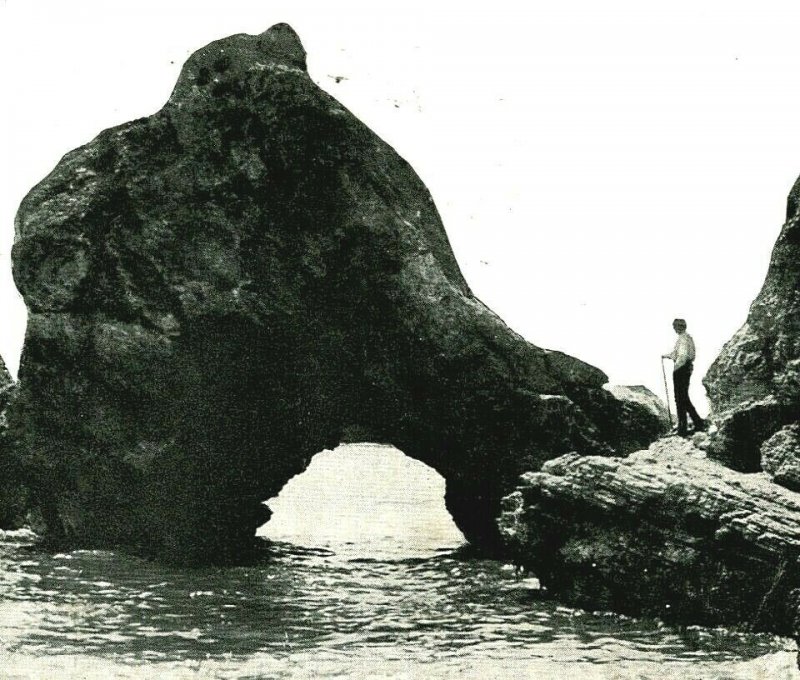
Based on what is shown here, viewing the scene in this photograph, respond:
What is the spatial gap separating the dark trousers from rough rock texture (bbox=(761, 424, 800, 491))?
2.71 meters

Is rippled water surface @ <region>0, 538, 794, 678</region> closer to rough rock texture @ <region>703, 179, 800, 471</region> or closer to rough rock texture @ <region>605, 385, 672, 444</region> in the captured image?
rough rock texture @ <region>703, 179, 800, 471</region>

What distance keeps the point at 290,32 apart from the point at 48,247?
5.78 m

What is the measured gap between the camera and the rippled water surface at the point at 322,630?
1128 centimetres

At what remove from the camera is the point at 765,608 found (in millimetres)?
12773

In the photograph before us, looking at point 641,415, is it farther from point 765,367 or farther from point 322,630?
point 322,630

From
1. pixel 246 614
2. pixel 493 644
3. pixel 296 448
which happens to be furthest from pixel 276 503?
pixel 493 644

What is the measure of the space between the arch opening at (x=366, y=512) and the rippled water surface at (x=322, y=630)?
164 inches

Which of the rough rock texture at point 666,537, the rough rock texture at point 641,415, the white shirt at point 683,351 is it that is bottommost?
the rough rock texture at point 666,537

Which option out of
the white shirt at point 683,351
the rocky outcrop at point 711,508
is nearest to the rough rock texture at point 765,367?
the rocky outcrop at point 711,508

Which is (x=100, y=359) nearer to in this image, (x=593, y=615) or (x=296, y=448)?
(x=296, y=448)

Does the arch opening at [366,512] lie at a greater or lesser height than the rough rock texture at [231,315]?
lesser

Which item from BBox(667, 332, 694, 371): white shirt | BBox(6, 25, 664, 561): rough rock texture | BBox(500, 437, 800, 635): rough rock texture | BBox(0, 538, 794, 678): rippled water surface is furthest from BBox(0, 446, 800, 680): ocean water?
BBox(667, 332, 694, 371): white shirt

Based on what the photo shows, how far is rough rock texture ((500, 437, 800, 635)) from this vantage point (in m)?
12.9

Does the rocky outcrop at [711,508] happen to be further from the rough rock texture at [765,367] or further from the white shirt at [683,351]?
the white shirt at [683,351]
